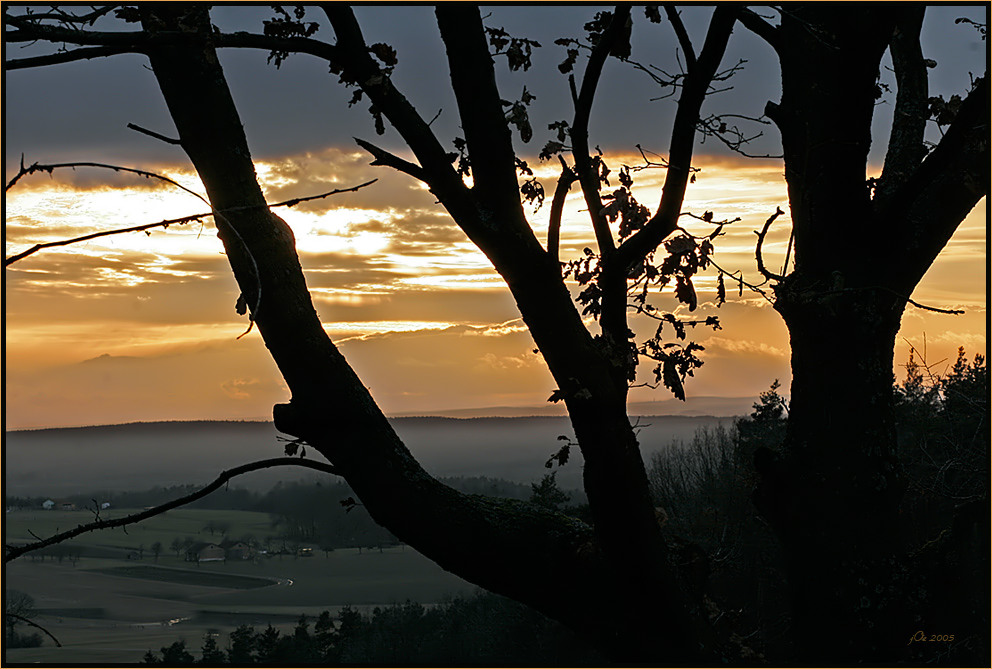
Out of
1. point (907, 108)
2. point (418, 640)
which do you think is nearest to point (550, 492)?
point (418, 640)

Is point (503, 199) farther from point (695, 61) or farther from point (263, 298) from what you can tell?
point (263, 298)

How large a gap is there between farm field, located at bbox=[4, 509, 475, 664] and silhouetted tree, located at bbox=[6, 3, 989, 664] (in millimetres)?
76552

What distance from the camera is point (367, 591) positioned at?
94.6m

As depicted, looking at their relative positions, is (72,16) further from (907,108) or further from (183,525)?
(183,525)

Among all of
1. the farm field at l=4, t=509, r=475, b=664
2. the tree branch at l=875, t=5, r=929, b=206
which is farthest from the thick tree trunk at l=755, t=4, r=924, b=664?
the farm field at l=4, t=509, r=475, b=664

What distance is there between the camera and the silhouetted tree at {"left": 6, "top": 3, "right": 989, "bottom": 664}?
152 inches

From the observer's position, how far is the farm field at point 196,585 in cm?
8412

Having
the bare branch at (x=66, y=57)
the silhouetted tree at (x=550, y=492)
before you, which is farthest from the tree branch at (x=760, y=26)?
the silhouetted tree at (x=550, y=492)

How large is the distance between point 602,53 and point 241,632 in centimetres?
4741

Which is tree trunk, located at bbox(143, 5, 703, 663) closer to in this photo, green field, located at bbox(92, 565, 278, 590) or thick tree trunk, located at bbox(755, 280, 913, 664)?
thick tree trunk, located at bbox(755, 280, 913, 664)

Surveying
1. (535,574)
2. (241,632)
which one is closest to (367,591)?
(241,632)

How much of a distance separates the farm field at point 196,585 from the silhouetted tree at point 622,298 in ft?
251

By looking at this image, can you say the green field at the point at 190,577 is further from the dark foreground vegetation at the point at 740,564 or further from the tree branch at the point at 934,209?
the tree branch at the point at 934,209

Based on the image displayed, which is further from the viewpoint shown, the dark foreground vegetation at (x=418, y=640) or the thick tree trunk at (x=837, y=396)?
the dark foreground vegetation at (x=418, y=640)
